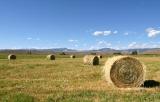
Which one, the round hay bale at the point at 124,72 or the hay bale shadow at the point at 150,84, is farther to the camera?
the hay bale shadow at the point at 150,84

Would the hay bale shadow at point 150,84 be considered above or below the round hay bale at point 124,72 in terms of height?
below

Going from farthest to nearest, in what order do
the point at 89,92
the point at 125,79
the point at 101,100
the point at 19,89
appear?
the point at 125,79, the point at 19,89, the point at 89,92, the point at 101,100

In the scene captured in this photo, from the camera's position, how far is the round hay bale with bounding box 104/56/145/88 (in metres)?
17.9

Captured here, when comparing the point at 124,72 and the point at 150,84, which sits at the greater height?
the point at 124,72

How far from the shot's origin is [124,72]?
1838 centimetres

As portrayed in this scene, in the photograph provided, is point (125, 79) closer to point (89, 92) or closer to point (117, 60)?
point (117, 60)

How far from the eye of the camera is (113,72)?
59.3 feet

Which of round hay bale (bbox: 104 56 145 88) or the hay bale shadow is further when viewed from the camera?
the hay bale shadow

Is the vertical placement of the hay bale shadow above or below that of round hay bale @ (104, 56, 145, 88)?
below

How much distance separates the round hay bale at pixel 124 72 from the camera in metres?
17.9

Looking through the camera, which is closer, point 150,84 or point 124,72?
point 124,72

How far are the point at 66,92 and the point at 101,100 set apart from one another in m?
2.65

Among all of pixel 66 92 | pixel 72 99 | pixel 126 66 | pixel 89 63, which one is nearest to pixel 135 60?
pixel 126 66

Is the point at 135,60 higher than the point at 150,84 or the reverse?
higher
